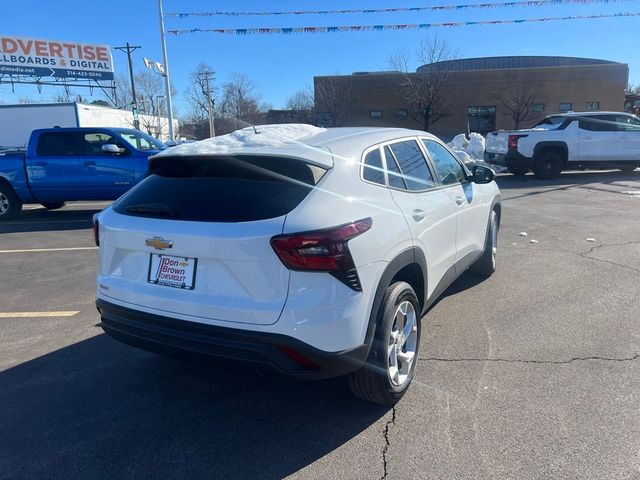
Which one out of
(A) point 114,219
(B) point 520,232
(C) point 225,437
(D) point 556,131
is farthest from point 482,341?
(D) point 556,131

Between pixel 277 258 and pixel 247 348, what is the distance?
502 mm

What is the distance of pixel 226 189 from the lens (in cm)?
274

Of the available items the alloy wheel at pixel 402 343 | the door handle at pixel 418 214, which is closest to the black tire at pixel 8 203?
the door handle at pixel 418 214

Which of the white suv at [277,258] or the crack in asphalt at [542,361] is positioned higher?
the white suv at [277,258]

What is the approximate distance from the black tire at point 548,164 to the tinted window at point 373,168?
1319 cm

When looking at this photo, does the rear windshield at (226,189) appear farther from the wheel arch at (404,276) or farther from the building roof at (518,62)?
the building roof at (518,62)

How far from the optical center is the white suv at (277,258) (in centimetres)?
246

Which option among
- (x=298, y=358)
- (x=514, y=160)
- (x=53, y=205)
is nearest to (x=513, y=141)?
(x=514, y=160)

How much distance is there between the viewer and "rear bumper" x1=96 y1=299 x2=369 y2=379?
8.11ft

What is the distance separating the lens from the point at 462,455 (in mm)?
2557

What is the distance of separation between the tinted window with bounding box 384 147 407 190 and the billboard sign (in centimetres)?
4398

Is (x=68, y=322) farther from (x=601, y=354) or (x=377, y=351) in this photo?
(x=601, y=354)

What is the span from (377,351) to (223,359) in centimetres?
88

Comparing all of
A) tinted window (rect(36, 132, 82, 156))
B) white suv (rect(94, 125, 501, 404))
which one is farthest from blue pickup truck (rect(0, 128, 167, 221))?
white suv (rect(94, 125, 501, 404))
